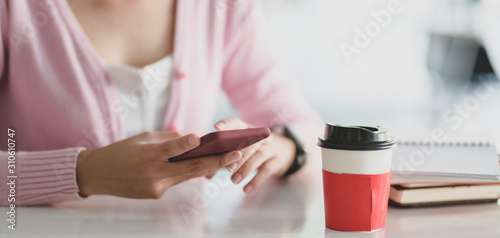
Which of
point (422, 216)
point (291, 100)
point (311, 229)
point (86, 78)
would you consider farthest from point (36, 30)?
point (422, 216)

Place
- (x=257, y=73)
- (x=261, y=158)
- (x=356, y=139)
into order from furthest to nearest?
(x=257, y=73) < (x=261, y=158) < (x=356, y=139)

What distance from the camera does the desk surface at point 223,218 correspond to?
2.02 feet

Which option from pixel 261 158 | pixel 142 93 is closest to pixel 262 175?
pixel 261 158

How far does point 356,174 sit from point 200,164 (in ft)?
0.69

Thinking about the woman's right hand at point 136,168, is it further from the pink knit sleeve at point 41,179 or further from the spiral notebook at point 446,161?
the spiral notebook at point 446,161

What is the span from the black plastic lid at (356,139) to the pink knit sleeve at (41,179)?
389 mm

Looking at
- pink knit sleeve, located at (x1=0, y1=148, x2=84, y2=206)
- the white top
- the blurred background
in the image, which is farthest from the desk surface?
the blurred background

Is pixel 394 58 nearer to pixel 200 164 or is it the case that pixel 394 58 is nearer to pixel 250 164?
pixel 250 164

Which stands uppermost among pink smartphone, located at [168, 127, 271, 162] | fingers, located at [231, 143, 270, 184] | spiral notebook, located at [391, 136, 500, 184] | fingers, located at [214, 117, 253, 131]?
pink smartphone, located at [168, 127, 271, 162]

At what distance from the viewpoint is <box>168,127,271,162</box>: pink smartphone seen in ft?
1.96

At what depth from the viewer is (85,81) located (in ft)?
3.21

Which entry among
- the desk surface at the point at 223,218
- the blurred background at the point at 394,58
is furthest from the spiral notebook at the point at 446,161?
the blurred background at the point at 394,58

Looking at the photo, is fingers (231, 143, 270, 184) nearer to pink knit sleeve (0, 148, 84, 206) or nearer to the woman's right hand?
the woman's right hand

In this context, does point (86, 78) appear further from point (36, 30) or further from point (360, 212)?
point (360, 212)
